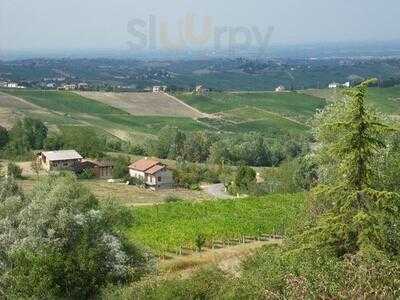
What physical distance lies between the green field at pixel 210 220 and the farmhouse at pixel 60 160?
28.4m

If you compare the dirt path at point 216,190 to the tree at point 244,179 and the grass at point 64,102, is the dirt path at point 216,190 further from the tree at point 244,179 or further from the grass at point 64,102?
the grass at point 64,102

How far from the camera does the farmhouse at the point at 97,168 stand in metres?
71.7

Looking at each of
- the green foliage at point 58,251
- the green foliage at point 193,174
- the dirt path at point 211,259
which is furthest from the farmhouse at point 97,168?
the green foliage at point 58,251

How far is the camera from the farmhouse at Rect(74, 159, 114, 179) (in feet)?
235

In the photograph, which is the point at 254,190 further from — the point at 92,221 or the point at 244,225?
the point at 92,221

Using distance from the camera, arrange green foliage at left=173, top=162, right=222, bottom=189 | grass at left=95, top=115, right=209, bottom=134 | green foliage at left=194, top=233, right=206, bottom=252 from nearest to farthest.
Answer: green foliage at left=194, top=233, right=206, bottom=252
green foliage at left=173, top=162, right=222, bottom=189
grass at left=95, top=115, right=209, bottom=134

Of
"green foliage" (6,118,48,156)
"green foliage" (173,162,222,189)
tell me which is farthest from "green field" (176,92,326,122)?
"green foliage" (173,162,222,189)

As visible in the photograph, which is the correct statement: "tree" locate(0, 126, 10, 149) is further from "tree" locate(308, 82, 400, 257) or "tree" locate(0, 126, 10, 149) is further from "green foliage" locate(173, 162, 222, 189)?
"tree" locate(308, 82, 400, 257)

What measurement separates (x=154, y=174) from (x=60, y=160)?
35.8 ft

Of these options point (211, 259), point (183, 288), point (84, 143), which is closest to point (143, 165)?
Result: point (84, 143)

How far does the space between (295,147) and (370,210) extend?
7421 centimetres

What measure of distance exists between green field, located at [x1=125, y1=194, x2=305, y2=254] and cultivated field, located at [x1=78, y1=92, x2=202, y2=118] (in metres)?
90.0

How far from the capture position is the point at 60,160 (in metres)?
71.8

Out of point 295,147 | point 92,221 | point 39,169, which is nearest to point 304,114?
point 295,147
